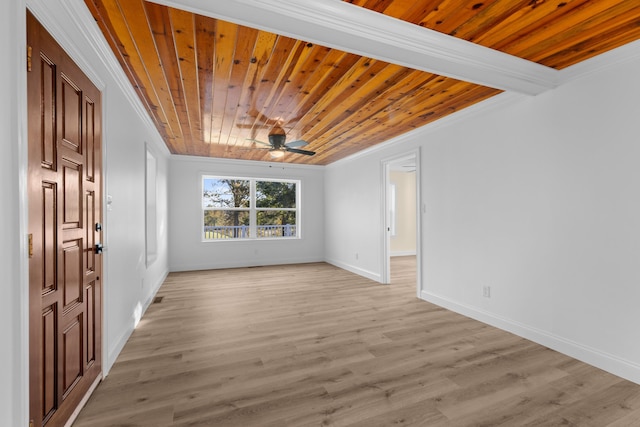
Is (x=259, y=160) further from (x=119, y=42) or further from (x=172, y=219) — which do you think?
(x=119, y=42)

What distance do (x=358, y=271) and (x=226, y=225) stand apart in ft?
10.3

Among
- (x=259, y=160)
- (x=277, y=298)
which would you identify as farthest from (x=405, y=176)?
(x=277, y=298)

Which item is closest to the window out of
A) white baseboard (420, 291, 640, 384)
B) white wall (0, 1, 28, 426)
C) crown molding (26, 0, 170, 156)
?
crown molding (26, 0, 170, 156)

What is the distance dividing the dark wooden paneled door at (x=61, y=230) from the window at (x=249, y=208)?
4451 millimetres

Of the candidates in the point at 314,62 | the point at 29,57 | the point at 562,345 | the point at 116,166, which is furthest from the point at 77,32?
the point at 562,345

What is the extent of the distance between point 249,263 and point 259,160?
2281 millimetres

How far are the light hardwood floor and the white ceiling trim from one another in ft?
7.38

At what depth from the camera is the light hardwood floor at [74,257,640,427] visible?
68.1 inches

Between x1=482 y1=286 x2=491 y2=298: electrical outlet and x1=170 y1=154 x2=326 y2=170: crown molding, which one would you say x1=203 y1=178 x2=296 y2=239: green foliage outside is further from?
x1=482 y1=286 x2=491 y2=298: electrical outlet

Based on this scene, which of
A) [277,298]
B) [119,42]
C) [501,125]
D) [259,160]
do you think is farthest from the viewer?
[259,160]

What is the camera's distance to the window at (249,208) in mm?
6449

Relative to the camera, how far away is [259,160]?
6312 mm

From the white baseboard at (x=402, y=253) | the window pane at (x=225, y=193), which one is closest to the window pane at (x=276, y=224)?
the window pane at (x=225, y=193)

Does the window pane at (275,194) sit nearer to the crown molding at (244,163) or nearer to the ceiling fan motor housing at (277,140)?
the crown molding at (244,163)
